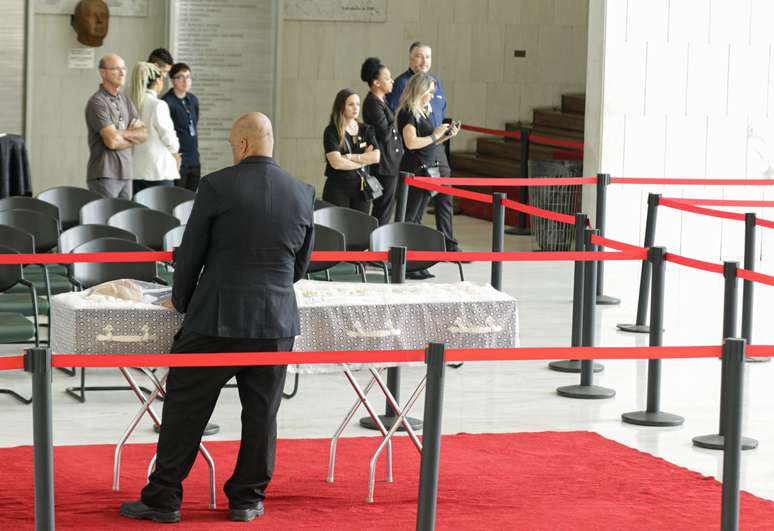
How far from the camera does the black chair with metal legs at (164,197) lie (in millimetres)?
10992

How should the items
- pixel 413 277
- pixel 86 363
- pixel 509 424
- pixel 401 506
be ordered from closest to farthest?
pixel 86 363, pixel 401 506, pixel 509 424, pixel 413 277

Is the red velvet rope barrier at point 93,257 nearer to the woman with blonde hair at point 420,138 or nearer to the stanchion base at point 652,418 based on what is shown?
the stanchion base at point 652,418

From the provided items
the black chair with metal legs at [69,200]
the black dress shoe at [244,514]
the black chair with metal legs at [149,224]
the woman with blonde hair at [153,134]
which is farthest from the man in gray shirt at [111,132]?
the black dress shoe at [244,514]

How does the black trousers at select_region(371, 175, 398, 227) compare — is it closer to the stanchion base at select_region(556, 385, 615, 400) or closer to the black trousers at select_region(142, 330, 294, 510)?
the stanchion base at select_region(556, 385, 615, 400)

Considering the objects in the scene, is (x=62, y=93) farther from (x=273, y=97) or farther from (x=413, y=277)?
(x=413, y=277)

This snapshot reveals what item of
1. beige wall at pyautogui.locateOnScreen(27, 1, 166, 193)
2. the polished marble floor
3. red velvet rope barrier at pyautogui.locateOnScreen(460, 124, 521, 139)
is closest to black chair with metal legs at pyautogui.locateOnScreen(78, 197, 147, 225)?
the polished marble floor

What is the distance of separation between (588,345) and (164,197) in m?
3.99

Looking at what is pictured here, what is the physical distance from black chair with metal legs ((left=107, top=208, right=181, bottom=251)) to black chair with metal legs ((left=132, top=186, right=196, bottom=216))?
1324 millimetres

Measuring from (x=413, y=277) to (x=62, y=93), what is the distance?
639 centimetres

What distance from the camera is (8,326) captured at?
7.84 m

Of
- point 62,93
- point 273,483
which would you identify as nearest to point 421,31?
point 62,93

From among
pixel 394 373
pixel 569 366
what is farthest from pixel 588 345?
pixel 394 373

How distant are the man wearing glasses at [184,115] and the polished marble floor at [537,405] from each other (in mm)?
3994

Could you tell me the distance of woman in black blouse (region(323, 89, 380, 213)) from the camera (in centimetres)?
1188
